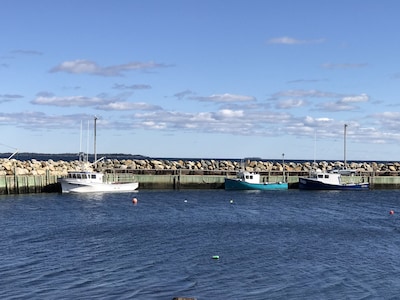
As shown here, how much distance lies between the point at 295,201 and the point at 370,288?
49.5 m

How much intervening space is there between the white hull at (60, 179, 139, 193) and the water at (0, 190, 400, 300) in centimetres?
1054

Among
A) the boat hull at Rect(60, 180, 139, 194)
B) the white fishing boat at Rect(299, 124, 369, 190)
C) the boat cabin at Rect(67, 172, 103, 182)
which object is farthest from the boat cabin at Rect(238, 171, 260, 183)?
the boat cabin at Rect(67, 172, 103, 182)

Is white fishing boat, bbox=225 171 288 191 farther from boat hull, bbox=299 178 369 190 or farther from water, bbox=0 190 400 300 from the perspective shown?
water, bbox=0 190 400 300

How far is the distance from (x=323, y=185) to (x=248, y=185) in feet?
42.1

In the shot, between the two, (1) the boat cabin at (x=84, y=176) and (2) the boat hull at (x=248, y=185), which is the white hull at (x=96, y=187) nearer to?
(1) the boat cabin at (x=84, y=176)

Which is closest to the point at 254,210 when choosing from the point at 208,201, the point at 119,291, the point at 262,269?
the point at 208,201

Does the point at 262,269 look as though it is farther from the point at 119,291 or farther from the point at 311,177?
the point at 311,177

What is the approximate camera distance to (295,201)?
81.6m

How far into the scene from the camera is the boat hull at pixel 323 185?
100 m

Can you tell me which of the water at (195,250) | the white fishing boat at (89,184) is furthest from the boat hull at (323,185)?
the white fishing boat at (89,184)

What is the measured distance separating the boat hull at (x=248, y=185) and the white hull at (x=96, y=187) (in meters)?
14.8

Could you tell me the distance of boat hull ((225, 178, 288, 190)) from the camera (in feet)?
A: 319

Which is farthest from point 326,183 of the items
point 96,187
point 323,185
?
point 96,187

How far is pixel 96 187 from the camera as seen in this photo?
8744 centimetres
